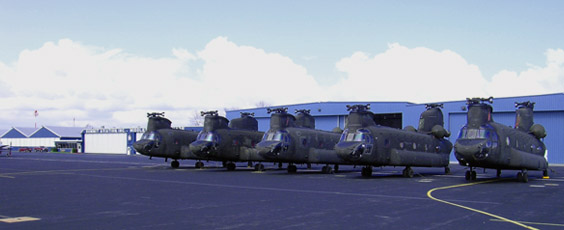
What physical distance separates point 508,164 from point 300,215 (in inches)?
657

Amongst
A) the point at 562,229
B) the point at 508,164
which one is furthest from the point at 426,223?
the point at 508,164

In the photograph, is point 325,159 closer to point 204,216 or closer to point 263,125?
point 204,216

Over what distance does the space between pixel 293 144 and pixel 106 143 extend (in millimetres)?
73188

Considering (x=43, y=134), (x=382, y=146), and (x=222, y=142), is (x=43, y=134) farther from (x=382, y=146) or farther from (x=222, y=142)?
(x=382, y=146)

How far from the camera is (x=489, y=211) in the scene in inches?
535

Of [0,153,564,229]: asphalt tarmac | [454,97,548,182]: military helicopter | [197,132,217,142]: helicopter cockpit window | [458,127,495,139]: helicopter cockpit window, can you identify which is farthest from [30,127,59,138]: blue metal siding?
[454,97,548,182]: military helicopter

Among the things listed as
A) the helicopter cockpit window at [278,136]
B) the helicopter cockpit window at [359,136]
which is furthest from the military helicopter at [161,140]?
the helicopter cockpit window at [359,136]

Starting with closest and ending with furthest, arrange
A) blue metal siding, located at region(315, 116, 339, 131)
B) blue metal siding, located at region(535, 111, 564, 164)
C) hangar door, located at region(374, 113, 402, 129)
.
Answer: blue metal siding, located at region(535, 111, 564, 164) → hangar door, located at region(374, 113, 402, 129) → blue metal siding, located at region(315, 116, 339, 131)

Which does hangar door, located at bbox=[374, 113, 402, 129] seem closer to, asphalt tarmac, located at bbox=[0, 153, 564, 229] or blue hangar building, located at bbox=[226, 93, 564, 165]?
blue hangar building, located at bbox=[226, 93, 564, 165]

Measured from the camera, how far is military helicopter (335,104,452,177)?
2791 cm

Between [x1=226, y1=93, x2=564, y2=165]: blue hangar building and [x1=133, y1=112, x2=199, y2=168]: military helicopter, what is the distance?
78.2 ft

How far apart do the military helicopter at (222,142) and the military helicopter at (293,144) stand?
162 inches

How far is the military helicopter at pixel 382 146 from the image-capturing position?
1099 inches

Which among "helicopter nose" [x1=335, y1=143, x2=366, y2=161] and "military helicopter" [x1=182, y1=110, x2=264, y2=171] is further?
"military helicopter" [x1=182, y1=110, x2=264, y2=171]
